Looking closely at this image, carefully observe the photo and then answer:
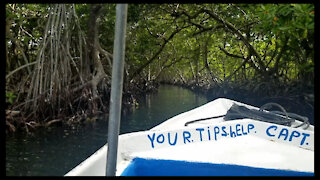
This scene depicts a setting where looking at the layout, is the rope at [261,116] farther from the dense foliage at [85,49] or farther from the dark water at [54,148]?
the dark water at [54,148]

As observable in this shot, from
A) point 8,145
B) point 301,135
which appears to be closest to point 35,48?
point 8,145

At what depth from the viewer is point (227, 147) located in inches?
89.0

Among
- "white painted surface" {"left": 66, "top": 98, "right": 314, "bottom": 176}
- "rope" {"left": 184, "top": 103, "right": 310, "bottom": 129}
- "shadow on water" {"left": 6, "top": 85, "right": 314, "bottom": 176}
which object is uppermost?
"rope" {"left": 184, "top": 103, "right": 310, "bottom": 129}

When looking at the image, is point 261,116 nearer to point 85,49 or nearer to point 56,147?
point 56,147

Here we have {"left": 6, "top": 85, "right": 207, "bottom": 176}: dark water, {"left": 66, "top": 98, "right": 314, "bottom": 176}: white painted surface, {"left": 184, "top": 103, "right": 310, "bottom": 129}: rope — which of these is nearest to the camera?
{"left": 66, "top": 98, "right": 314, "bottom": 176}: white painted surface

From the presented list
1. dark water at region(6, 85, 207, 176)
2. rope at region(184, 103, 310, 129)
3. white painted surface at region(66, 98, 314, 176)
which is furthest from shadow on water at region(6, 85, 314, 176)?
rope at region(184, 103, 310, 129)

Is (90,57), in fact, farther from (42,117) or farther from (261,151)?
(261,151)

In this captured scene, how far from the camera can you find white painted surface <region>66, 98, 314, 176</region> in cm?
200

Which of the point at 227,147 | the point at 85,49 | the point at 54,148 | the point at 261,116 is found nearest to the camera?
the point at 227,147

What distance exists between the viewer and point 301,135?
2.36m

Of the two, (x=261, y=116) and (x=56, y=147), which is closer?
(x=261, y=116)

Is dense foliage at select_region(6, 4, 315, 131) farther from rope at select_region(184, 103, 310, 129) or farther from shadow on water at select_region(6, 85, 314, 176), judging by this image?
rope at select_region(184, 103, 310, 129)

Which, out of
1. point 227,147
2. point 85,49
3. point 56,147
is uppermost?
point 85,49

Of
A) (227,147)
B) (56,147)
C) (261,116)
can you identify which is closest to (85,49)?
(56,147)
